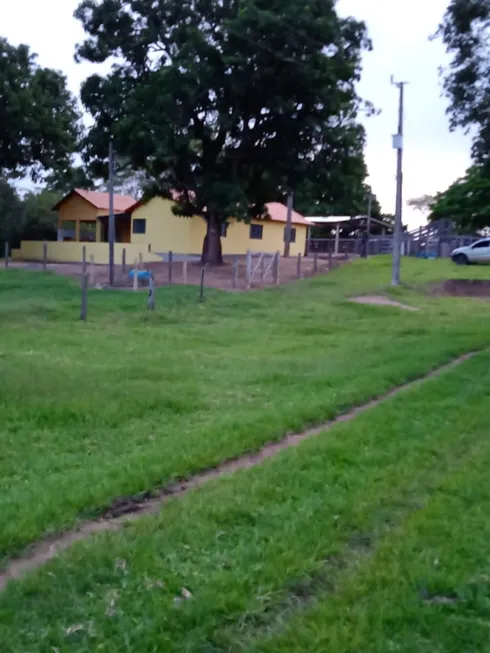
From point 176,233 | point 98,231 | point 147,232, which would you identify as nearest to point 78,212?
point 98,231

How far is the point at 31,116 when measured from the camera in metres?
36.1

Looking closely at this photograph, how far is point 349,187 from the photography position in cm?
3631

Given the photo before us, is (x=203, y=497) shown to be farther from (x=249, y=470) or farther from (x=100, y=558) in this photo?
(x=100, y=558)

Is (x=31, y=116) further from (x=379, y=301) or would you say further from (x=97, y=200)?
(x=379, y=301)

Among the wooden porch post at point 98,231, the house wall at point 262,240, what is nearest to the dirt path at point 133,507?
the house wall at point 262,240

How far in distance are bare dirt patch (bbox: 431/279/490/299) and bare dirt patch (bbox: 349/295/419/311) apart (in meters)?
4.15

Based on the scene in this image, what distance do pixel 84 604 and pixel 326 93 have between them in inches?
1284

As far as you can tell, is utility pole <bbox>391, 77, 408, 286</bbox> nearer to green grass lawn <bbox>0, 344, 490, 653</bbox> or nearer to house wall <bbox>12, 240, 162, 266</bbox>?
house wall <bbox>12, 240, 162, 266</bbox>

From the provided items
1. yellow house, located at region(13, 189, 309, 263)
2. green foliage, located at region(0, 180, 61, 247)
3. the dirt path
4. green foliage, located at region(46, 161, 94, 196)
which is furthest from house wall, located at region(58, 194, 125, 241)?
the dirt path

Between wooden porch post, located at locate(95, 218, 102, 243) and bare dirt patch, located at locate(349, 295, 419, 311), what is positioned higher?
wooden porch post, located at locate(95, 218, 102, 243)

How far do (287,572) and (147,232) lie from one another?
44.4 meters

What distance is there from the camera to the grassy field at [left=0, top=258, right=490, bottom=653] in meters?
3.89

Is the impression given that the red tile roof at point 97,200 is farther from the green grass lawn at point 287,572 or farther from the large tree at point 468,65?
the green grass lawn at point 287,572

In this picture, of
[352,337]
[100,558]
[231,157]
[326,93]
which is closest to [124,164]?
[231,157]
